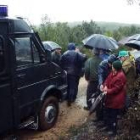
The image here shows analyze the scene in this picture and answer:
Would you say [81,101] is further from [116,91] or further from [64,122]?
[116,91]

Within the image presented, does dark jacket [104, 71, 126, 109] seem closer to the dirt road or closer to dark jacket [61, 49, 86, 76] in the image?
the dirt road

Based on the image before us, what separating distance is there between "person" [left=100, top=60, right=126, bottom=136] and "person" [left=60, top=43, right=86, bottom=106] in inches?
101

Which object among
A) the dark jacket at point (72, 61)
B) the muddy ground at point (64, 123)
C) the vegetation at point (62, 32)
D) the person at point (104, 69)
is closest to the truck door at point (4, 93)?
the muddy ground at point (64, 123)

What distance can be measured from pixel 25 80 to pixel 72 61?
122 inches

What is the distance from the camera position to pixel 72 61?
34.2 feet

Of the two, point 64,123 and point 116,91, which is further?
point 64,123

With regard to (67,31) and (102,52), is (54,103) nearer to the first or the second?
(102,52)

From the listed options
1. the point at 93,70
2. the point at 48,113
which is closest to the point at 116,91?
the point at 48,113

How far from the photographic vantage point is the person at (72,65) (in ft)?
34.1

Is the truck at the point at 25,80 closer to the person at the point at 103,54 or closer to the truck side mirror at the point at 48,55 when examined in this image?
the truck side mirror at the point at 48,55

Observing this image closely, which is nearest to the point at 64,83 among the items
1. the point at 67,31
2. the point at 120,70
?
the point at 120,70

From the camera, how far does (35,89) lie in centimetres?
789

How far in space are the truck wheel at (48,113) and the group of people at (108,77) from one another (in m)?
Answer: 0.96

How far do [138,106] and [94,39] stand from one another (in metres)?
3.35
